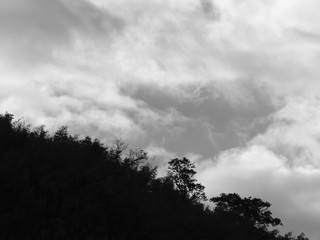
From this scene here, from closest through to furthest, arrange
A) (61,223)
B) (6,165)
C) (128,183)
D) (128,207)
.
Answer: (61,223) → (6,165) → (128,207) → (128,183)

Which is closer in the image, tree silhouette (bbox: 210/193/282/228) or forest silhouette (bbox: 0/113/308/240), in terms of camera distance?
forest silhouette (bbox: 0/113/308/240)

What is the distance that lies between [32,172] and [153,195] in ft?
55.3

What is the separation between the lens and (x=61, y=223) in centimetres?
3462

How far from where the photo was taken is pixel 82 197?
138ft

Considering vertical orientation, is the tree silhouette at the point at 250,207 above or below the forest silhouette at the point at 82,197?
above

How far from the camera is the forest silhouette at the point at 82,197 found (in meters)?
36.4

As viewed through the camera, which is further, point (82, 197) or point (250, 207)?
point (250, 207)

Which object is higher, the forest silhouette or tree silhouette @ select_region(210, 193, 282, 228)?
tree silhouette @ select_region(210, 193, 282, 228)

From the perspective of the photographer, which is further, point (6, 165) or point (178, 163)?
point (178, 163)

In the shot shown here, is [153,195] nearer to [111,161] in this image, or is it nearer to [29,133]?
[111,161]

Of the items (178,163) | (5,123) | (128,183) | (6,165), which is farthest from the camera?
(178,163)

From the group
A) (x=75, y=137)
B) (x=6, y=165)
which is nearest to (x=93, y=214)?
(x=6, y=165)

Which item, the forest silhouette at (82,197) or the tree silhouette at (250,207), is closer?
the forest silhouette at (82,197)

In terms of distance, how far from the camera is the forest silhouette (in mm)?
36406
